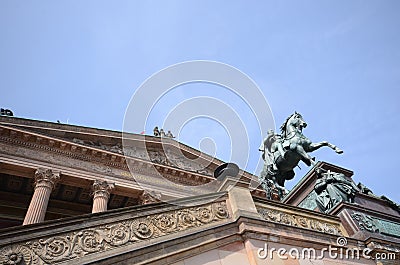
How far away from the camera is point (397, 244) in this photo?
6.76 meters

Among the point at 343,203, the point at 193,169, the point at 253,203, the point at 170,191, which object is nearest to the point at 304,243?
the point at 253,203

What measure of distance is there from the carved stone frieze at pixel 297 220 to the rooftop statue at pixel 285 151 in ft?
7.17

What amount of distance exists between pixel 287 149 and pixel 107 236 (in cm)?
623

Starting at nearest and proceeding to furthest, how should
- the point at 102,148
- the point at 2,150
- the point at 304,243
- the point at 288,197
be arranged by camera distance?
the point at 304,243, the point at 288,197, the point at 2,150, the point at 102,148

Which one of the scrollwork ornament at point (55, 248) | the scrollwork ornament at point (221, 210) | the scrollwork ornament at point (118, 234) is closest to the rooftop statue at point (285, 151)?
the scrollwork ornament at point (221, 210)

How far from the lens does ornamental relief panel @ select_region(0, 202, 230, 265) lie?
4.43 m

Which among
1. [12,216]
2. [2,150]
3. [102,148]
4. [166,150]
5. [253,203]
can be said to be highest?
[166,150]

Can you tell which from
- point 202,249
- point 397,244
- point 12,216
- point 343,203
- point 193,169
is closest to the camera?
point 202,249

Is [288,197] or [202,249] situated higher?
[288,197]

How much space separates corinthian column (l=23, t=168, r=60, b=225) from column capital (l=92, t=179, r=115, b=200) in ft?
6.92

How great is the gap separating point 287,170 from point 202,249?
5379mm

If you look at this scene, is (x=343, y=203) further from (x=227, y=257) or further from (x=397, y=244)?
(x=227, y=257)

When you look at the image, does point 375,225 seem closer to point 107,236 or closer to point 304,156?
point 304,156

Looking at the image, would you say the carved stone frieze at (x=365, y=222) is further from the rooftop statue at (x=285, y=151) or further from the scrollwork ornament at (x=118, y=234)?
the scrollwork ornament at (x=118, y=234)
